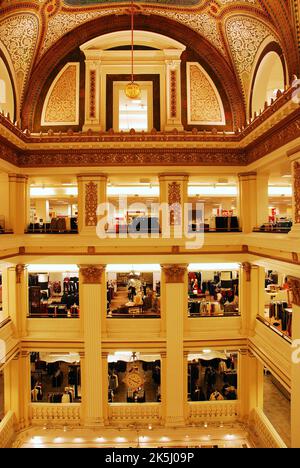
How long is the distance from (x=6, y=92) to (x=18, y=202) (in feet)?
9.17

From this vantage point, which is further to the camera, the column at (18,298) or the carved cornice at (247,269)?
the carved cornice at (247,269)

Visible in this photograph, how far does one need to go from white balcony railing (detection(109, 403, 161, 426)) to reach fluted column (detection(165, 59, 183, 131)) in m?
7.30

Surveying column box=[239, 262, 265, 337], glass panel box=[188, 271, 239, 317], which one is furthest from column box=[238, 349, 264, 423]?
glass panel box=[188, 271, 239, 317]

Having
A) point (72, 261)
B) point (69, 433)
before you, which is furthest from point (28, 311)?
point (69, 433)

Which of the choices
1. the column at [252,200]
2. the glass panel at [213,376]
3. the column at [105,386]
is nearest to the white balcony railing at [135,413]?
the column at [105,386]

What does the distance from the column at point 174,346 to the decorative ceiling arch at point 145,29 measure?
4.43m

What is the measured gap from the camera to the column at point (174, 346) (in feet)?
33.0

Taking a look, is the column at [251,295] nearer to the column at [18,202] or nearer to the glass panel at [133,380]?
the glass panel at [133,380]

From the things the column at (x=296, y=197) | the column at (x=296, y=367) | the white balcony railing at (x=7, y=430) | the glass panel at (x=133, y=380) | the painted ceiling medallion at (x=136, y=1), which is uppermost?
the painted ceiling medallion at (x=136, y=1)

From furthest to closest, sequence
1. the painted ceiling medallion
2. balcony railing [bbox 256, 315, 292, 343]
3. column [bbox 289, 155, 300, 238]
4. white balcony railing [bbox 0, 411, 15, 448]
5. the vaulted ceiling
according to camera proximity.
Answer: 1. white balcony railing [bbox 0, 411, 15, 448]
2. the painted ceiling medallion
3. the vaulted ceiling
4. balcony railing [bbox 256, 315, 292, 343]
5. column [bbox 289, 155, 300, 238]

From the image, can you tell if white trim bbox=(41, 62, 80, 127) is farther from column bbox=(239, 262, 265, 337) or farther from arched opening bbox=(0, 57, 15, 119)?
column bbox=(239, 262, 265, 337)

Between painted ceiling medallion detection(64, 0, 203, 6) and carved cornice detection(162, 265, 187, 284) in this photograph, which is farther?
carved cornice detection(162, 265, 187, 284)

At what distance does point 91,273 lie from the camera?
10.2m

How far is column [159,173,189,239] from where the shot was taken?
10305 mm
